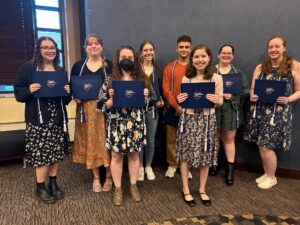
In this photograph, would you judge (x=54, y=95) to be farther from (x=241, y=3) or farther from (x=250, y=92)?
(x=241, y=3)

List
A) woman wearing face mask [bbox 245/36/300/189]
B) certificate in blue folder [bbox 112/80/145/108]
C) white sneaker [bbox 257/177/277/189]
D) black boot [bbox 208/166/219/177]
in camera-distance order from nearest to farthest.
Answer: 1. certificate in blue folder [bbox 112/80/145/108]
2. woman wearing face mask [bbox 245/36/300/189]
3. white sneaker [bbox 257/177/277/189]
4. black boot [bbox 208/166/219/177]

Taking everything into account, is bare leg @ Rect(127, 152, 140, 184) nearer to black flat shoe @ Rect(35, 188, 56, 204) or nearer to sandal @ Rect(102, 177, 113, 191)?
sandal @ Rect(102, 177, 113, 191)

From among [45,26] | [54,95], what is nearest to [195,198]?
[54,95]

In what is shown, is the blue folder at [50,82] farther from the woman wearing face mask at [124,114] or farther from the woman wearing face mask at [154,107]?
the woman wearing face mask at [154,107]

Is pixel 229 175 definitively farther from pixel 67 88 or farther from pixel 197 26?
pixel 67 88

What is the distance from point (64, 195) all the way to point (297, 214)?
2.08 meters

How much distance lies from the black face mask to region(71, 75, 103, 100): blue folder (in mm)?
306

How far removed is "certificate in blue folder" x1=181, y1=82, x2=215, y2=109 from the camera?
220 cm

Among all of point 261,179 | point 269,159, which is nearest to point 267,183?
point 261,179

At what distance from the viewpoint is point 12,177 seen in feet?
10.6

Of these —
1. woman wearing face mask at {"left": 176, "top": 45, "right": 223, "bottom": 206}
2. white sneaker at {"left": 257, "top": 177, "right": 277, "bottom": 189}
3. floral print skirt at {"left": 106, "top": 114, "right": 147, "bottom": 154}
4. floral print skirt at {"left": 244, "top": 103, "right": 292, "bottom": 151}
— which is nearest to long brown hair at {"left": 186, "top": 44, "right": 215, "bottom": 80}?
woman wearing face mask at {"left": 176, "top": 45, "right": 223, "bottom": 206}

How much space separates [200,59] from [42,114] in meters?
1.36

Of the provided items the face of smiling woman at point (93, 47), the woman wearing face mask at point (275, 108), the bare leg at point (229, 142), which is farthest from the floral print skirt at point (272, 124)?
the face of smiling woman at point (93, 47)

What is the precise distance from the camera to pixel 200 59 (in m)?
2.22
